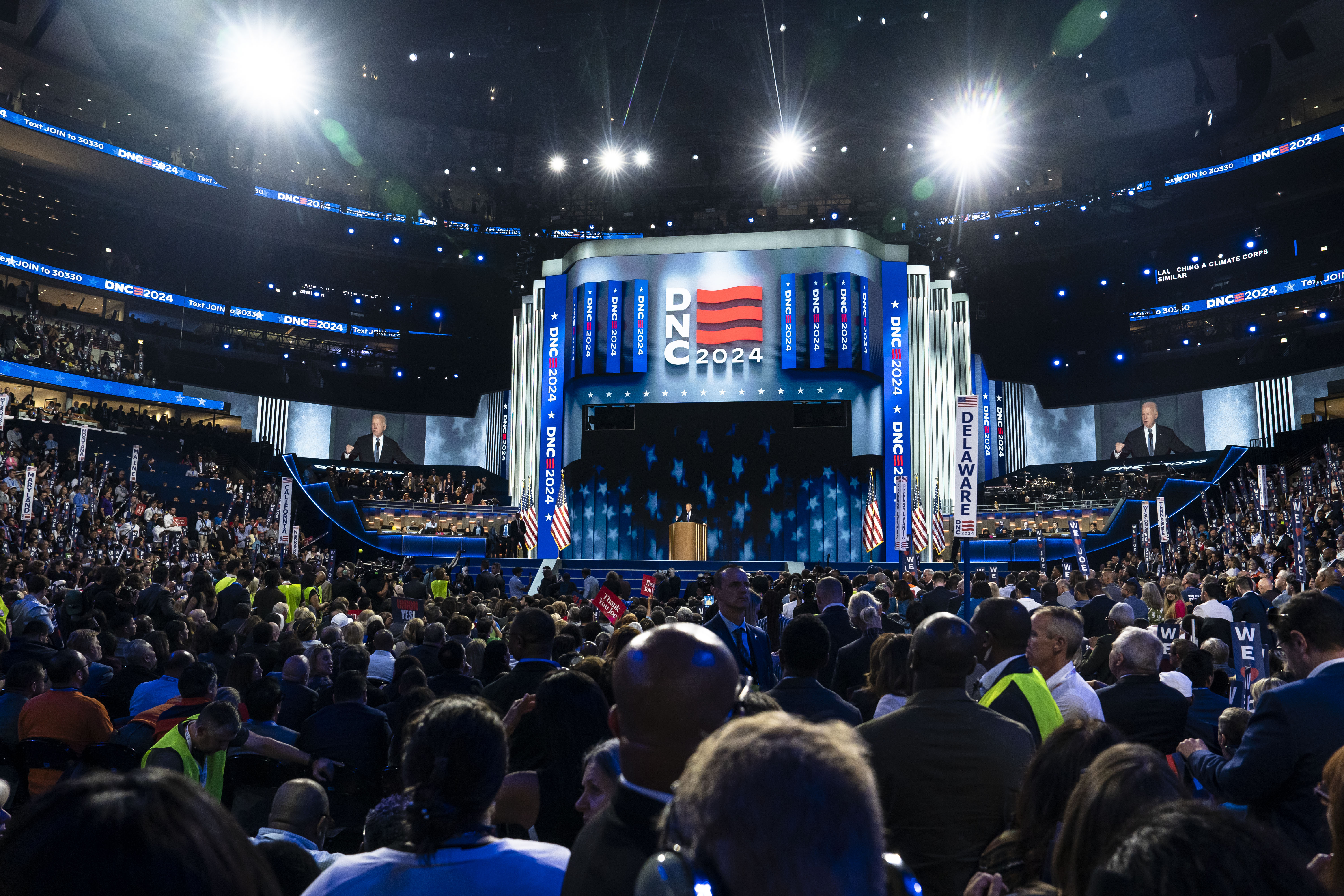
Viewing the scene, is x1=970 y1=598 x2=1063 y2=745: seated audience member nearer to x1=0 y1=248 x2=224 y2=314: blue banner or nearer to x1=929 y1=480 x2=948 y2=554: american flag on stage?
x1=929 y1=480 x2=948 y2=554: american flag on stage

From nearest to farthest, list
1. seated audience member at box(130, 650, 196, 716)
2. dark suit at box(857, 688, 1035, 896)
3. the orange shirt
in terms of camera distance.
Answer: dark suit at box(857, 688, 1035, 896) → the orange shirt → seated audience member at box(130, 650, 196, 716)

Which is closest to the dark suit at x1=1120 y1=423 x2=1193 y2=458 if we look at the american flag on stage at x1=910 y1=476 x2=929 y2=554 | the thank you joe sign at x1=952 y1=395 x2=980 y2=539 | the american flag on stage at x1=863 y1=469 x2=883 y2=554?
the american flag on stage at x1=910 y1=476 x2=929 y2=554

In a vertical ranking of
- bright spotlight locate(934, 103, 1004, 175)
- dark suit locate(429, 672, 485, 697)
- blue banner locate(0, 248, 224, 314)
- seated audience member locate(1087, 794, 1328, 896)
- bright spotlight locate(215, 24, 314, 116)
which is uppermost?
bright spotlight locate(215, 24, 314, 116)

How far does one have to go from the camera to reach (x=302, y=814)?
12.7 feet

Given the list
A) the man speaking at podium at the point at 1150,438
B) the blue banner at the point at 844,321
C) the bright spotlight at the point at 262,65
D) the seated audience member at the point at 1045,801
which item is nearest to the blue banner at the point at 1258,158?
the man speaking at podium at the point at 1150,438

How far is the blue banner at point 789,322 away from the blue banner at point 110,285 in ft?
87.0

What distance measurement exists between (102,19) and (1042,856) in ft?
141

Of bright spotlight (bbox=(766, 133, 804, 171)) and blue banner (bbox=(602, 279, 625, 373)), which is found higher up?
bright spotlight (bbox=(766, 133, 804, 171))

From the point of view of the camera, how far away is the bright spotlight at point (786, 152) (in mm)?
43688

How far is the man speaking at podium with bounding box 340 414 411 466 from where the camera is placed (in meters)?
48.3

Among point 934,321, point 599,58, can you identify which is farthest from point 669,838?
point 599,58

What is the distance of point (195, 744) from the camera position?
5.27 meters

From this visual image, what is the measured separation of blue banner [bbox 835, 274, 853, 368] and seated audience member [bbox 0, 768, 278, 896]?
29.5 metres

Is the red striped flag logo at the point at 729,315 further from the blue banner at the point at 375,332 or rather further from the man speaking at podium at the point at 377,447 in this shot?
the man speaking at podium at the point at 377,447
